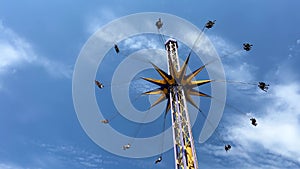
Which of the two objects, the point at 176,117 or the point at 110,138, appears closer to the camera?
the point at 176,117

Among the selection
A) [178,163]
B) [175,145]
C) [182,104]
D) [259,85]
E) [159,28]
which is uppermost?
[159,28]

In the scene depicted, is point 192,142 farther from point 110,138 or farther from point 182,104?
point 110,138

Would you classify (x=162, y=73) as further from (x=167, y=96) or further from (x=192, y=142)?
(x=192, y=142)

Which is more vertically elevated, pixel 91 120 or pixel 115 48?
pixel 115 48

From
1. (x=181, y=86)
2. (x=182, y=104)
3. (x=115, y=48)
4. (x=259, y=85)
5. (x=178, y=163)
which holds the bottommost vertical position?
(x=178, y=163)

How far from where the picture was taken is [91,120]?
27.4 m

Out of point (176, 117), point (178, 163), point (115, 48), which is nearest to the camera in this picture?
point (178, 163)

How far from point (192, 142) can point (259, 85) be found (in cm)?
998

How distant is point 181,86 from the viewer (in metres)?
26.7

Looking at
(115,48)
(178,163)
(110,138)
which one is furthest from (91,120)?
(178,163)

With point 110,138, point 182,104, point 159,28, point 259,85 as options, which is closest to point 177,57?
point 159,28

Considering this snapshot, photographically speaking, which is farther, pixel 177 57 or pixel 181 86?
pixel 177 57

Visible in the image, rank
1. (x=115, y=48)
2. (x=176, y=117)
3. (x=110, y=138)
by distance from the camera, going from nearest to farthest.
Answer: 1. (x=176, y=117)
2. (x=110, y=138)
3. (x=115, y=48)

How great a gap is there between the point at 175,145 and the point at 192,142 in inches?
54.8
